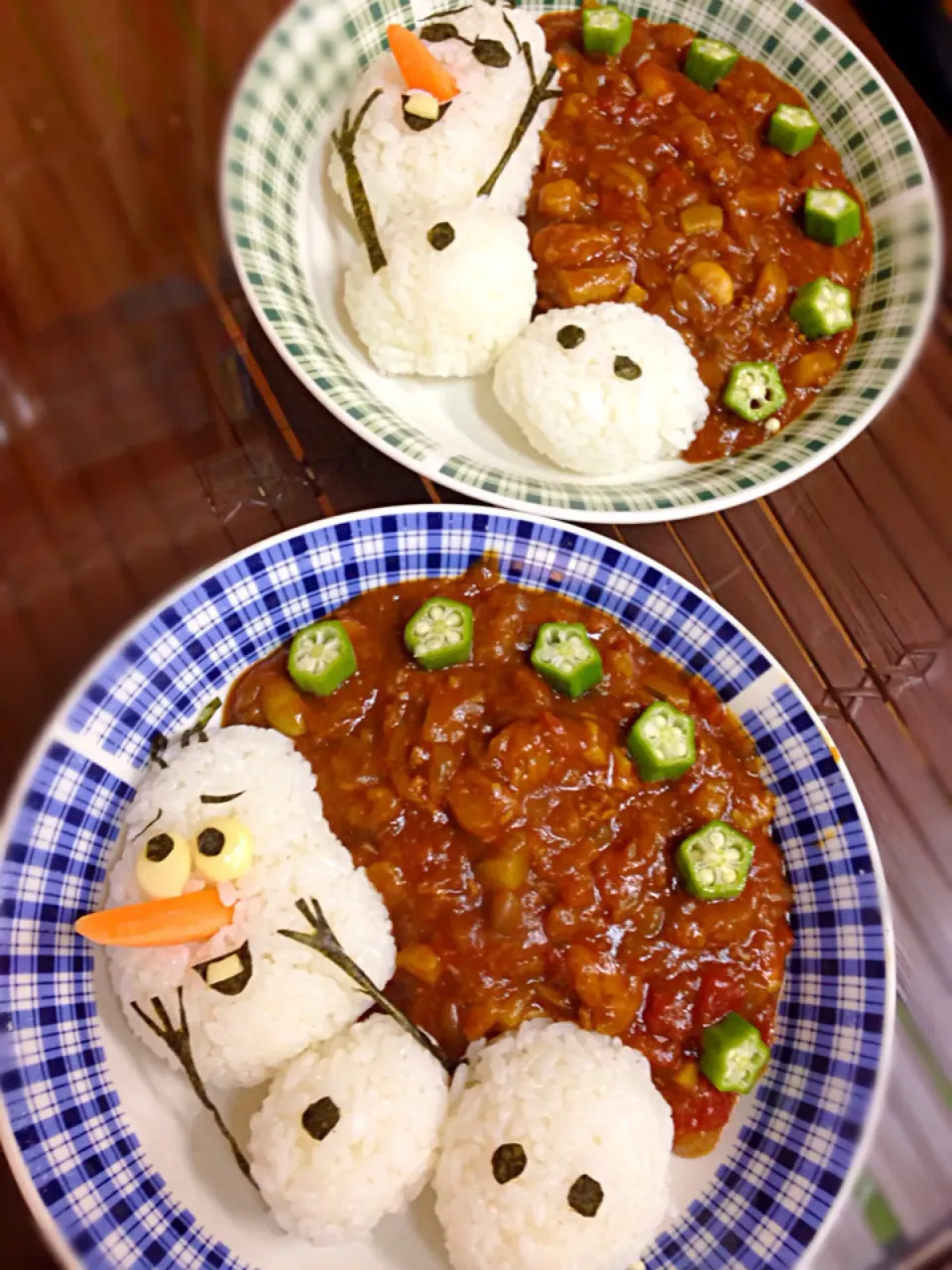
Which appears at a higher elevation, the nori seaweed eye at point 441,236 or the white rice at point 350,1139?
the nori seaweed eye at point 441,236

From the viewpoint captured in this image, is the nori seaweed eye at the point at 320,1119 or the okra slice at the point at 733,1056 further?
the okra slice at the point at 733,1056

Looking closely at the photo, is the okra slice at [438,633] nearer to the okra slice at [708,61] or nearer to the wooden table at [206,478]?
the wooden table at [206,478]

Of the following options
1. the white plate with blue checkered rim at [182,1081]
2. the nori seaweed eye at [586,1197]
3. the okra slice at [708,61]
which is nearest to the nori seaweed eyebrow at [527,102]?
the okra slice at [708,61]

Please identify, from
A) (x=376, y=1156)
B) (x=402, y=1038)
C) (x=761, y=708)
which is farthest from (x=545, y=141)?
(x=376, y=1156)

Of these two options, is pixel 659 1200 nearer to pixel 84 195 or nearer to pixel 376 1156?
pixel 376 1156

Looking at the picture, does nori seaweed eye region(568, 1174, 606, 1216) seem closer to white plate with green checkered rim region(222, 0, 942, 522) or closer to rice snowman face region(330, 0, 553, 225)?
white plate with green checkered rim region(222, 0, 942, 522)

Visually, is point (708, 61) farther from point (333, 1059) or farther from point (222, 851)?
point (333, 1059)
